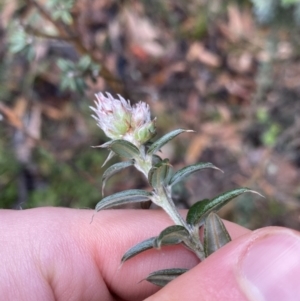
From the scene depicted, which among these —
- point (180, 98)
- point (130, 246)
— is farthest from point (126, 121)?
point (180, 98)

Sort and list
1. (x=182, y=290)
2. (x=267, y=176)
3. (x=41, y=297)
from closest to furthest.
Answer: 1. (x=182, y=290)
2. (x=41, y=297)
3. (x=267, y=176)

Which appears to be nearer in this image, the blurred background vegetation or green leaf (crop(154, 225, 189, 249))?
green leaf (crop(154, 225, 189, 249))

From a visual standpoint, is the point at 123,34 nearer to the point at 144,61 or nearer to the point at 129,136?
the point at 144,61

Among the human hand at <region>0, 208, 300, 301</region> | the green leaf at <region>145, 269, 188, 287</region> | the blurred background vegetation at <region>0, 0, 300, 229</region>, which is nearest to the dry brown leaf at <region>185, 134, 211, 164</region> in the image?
the blurred background vegetation at <region>0, 0, 300, 229</region>

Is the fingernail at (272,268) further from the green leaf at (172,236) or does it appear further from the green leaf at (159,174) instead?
the green leaf at (159,174)

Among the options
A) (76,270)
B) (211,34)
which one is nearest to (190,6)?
(211,34)

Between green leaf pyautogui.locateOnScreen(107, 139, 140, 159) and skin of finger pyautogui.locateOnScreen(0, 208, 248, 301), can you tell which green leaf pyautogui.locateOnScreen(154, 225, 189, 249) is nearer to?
green leaf pyautogui.locateOnScreen(107, 139, 140, 159)

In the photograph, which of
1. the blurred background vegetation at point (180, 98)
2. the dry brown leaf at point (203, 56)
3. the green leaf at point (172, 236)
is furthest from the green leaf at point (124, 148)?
the dry brown leaf at point (203, 56)
